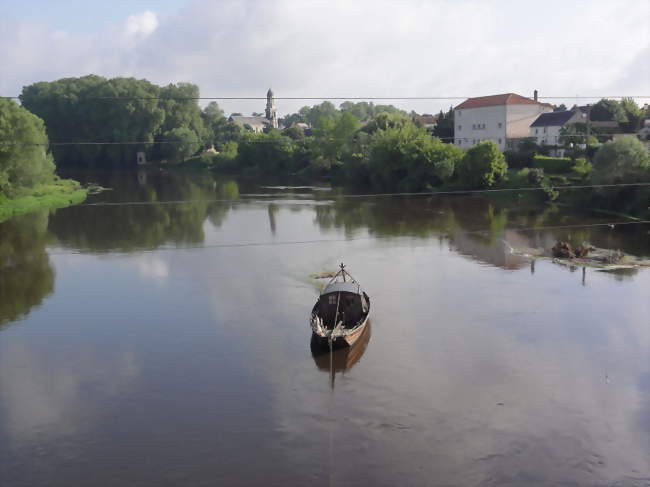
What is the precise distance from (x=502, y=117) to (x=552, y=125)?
217 inches

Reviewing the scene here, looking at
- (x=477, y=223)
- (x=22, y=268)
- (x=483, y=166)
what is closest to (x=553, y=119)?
(x=483, y=166)

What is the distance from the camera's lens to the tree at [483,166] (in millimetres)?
54438

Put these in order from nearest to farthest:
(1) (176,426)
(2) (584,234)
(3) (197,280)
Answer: (1) (176,426), (3) (197,280), (2) (584,234)

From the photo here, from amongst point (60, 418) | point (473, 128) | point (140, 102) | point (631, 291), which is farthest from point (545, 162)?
point (140, 102)

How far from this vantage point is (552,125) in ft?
214

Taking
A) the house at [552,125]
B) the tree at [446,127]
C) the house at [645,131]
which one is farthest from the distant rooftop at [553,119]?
the tree at [446,127]

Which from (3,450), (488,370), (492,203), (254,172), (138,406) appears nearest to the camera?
(3,450)

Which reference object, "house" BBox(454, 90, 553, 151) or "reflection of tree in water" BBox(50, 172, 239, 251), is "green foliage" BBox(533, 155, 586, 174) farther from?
"reflection of tree in water" BBox(50, 172, 239, 251)

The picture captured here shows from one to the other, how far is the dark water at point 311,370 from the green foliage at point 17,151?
519 inches

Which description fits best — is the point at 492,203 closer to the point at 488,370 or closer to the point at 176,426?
the point at 488,370

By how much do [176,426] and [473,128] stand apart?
63.3 m

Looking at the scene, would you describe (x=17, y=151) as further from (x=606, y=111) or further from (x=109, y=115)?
(x=606, y=111)

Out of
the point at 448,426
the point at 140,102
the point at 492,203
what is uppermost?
the point at 140,102

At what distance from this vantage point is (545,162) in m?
56.1
